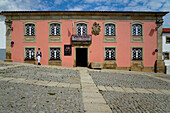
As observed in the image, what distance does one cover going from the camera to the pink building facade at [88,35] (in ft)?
42.8

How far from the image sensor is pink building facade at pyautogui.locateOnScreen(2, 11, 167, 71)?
42.8ft

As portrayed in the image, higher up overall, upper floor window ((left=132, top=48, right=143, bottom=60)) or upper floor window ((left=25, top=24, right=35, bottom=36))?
upper floor window ((left=25, top=24, right=35, bottom=36))

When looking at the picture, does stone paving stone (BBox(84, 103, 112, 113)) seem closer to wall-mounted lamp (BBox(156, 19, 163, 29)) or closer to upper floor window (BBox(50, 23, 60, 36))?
upper floor window (BBox(50, 23, 60, 36))

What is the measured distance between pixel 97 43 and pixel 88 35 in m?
1.54

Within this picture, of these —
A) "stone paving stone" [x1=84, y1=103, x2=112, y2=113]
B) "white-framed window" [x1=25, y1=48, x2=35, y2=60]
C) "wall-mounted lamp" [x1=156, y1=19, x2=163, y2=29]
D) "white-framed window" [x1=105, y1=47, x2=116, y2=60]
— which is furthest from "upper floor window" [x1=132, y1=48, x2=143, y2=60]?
"white-framed window" [x1=25, y1=48, x2=35, y2=60]

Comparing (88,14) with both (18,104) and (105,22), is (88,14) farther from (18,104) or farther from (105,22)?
(18,104)

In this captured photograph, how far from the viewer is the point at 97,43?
43.0 feet

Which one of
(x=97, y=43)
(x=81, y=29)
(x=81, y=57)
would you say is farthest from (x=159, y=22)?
(x=81, y=57)

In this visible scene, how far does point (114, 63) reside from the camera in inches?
516

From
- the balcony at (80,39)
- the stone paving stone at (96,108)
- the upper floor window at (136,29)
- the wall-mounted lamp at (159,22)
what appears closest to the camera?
the stone paving stone at (96,108)

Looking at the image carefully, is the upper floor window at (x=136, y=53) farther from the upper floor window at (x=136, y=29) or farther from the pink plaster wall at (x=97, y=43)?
the upper floor window at (x=136, y=29)

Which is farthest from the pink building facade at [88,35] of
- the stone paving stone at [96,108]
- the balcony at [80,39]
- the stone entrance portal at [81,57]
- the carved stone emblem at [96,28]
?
the stone paving stone at [96,108]

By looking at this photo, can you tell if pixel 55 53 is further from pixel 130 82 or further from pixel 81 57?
pixel 130 82

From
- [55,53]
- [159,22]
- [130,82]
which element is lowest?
[130,82]
